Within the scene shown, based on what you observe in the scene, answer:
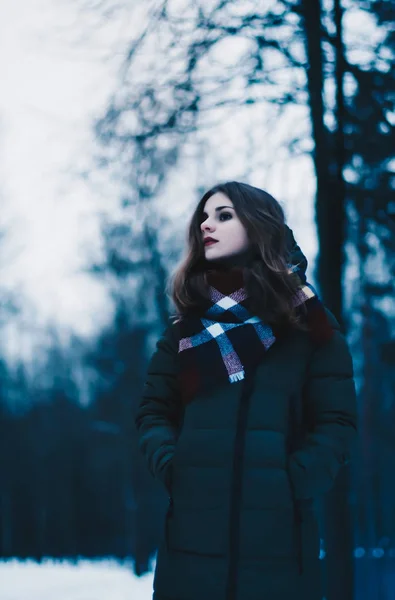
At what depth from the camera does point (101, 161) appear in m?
4.12

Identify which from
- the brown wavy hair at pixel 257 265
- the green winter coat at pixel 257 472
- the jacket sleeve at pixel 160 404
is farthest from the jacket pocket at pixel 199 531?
the brown wavy hair at pixel 257 265

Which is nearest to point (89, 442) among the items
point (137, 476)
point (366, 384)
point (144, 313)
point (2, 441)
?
point (2, 441)

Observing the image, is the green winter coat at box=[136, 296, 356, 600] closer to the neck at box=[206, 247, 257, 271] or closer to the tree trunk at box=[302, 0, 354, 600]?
the neck at box=[206, 247, 257, 271]

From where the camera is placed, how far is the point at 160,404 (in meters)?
2.31

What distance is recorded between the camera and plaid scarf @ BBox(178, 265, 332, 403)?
84.0 inches

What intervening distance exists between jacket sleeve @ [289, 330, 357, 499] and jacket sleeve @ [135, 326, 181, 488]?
0.46m

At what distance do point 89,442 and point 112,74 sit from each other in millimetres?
19318

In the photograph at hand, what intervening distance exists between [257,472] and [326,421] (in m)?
0.29

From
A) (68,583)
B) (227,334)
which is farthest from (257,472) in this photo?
(68,583)

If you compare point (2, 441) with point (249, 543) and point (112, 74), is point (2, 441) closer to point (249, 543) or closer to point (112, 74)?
point (112, 74)

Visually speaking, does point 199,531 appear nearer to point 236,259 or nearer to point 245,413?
point 245,413

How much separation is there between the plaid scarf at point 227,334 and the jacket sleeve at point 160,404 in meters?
0.09

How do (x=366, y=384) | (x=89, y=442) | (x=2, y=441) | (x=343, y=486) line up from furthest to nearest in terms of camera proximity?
(x=89, y=442) < (x=2, y=441) < (x=366, y=384) < (x=343, y=486)

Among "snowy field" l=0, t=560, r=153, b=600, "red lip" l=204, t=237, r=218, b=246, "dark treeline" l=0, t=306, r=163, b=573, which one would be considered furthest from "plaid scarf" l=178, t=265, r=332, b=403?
"dark treeline" l=0, t=306, r=163, b=573
